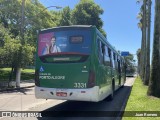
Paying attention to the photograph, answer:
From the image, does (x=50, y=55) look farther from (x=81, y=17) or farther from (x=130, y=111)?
(x=81, y=17)

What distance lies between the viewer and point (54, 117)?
11391 millimetres

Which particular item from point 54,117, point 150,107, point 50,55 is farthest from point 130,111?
point 50,55

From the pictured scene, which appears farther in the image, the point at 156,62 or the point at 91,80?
Answer: the point at 156,62

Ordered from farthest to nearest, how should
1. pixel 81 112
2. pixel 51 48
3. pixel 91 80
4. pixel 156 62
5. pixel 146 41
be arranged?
1. pixel 146 41
2. pixel 156 62
3. pixel 81 112
4. pixel 51 48
5. pixel 91 80

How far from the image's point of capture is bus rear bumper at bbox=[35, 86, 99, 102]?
1179cm

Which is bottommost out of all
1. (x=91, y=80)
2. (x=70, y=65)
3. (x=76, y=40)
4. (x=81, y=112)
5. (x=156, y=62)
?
(x=81, y=112)

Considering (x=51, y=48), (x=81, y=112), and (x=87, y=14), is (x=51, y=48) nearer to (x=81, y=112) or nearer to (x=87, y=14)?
(x=81, y=112)

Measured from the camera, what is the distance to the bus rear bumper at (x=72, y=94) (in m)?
11.8

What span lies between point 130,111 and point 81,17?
53973mm

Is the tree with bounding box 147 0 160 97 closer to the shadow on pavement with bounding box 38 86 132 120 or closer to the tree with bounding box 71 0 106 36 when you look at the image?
the shadow on pavement with bounding box 38 86 132 120

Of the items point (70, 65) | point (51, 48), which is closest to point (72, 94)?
point (70, 65)

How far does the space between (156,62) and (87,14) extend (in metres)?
49.1

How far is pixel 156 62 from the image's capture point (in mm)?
17391

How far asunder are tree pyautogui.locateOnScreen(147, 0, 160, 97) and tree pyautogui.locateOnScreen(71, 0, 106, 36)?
154 feet
